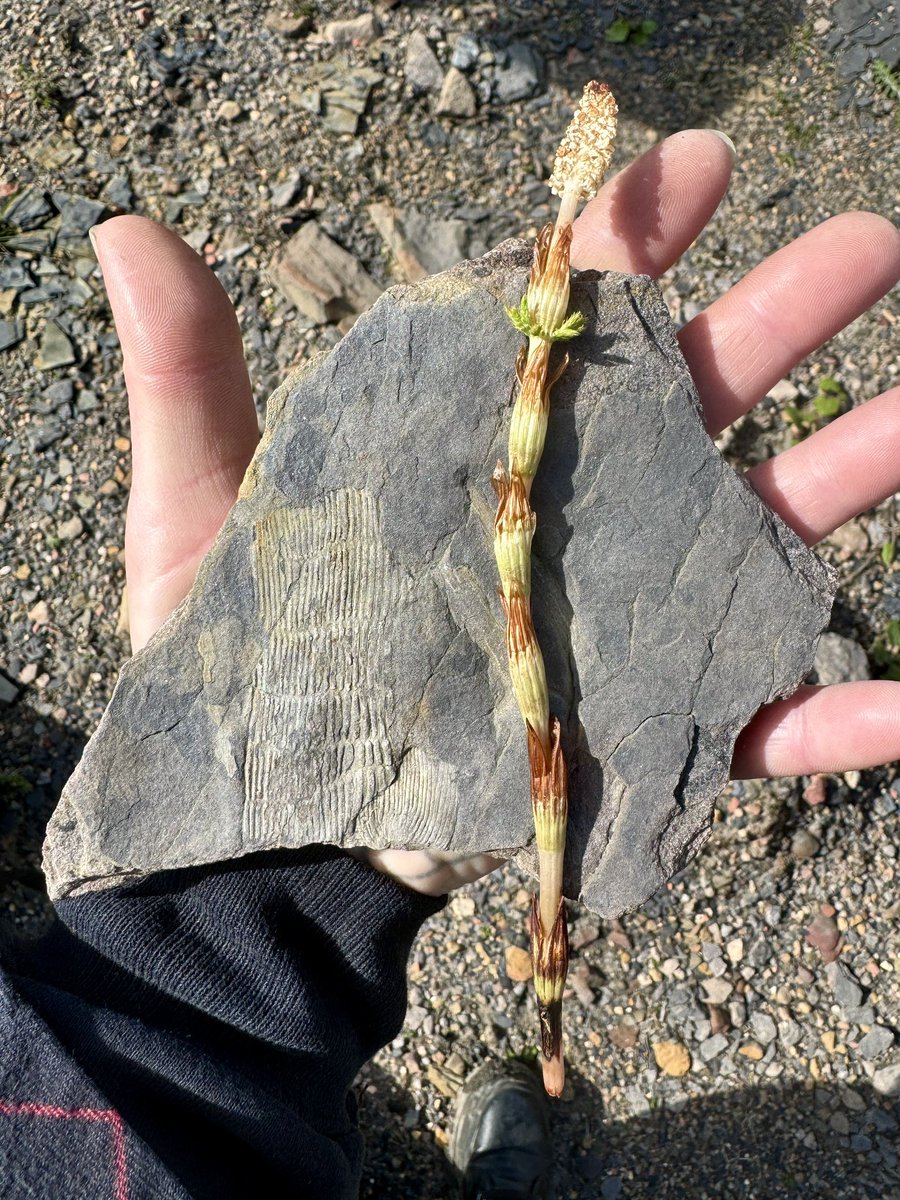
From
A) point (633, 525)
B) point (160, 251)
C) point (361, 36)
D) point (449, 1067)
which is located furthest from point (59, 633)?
point (361, 36)

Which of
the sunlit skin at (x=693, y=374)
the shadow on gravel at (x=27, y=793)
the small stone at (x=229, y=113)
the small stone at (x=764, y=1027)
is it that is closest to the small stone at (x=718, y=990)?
the small stone at (x=764, y=1027)

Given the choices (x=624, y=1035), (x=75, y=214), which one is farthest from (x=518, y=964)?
(x=75, y=214)

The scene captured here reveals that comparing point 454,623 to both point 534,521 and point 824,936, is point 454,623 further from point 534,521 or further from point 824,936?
point 824,936

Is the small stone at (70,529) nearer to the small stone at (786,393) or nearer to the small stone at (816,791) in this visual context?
the small stone at (786,393)

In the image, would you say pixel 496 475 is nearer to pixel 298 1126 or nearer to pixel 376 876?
pixel 376 876

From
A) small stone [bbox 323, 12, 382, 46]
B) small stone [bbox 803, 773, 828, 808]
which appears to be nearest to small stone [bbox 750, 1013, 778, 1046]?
small stone [bbox 803, 773, 828, 808]

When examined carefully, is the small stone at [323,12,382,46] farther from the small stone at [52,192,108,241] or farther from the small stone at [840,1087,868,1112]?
the small stone at [840,1087,868,1112]
